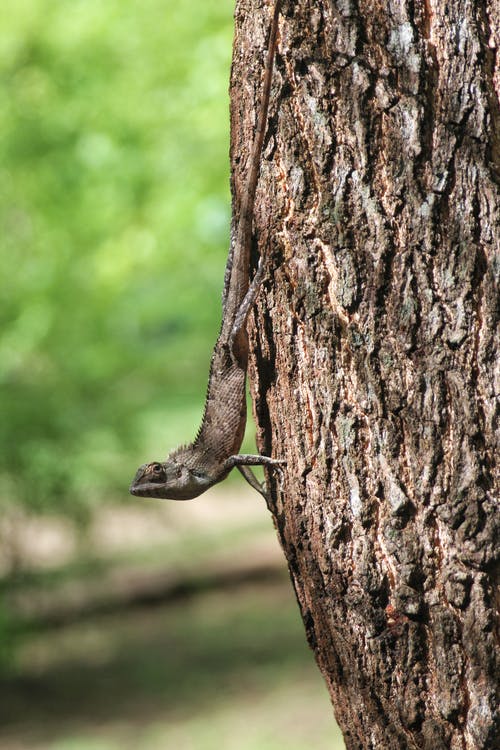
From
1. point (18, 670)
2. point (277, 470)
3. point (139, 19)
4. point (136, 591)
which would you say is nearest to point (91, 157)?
point (139, 19)

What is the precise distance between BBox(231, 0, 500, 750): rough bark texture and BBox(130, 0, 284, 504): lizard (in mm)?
237

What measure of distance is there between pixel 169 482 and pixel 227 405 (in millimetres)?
470

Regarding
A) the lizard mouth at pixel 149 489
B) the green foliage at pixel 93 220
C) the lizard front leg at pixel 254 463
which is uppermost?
the green foliage at pixel 93 220

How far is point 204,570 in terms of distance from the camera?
13.2 meters

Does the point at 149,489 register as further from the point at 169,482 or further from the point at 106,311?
the point at 106,311

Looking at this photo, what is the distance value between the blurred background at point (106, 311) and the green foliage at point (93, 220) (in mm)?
18

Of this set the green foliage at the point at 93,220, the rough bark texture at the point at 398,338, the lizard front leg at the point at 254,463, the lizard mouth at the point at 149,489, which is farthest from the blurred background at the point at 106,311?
the rough bark texture at the point at 398,338

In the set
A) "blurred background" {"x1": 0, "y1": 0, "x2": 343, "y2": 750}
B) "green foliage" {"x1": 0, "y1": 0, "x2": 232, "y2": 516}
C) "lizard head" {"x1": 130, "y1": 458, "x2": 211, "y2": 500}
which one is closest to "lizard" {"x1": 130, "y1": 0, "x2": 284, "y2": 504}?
"lizard head" {"x1": 130, "y1": 458, "x2": 211, "y2": 500}

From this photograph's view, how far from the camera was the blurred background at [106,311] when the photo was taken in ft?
27.5

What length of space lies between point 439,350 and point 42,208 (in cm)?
726

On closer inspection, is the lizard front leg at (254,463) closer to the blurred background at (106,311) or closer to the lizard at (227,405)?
the lizard at (227,405)

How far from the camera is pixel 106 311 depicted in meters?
8.85

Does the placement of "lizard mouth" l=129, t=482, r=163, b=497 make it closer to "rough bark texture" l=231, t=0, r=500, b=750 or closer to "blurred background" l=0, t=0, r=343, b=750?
"rough bark texture" l=231, t=0, r=500, b=750

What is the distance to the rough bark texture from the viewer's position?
94.3 inches
